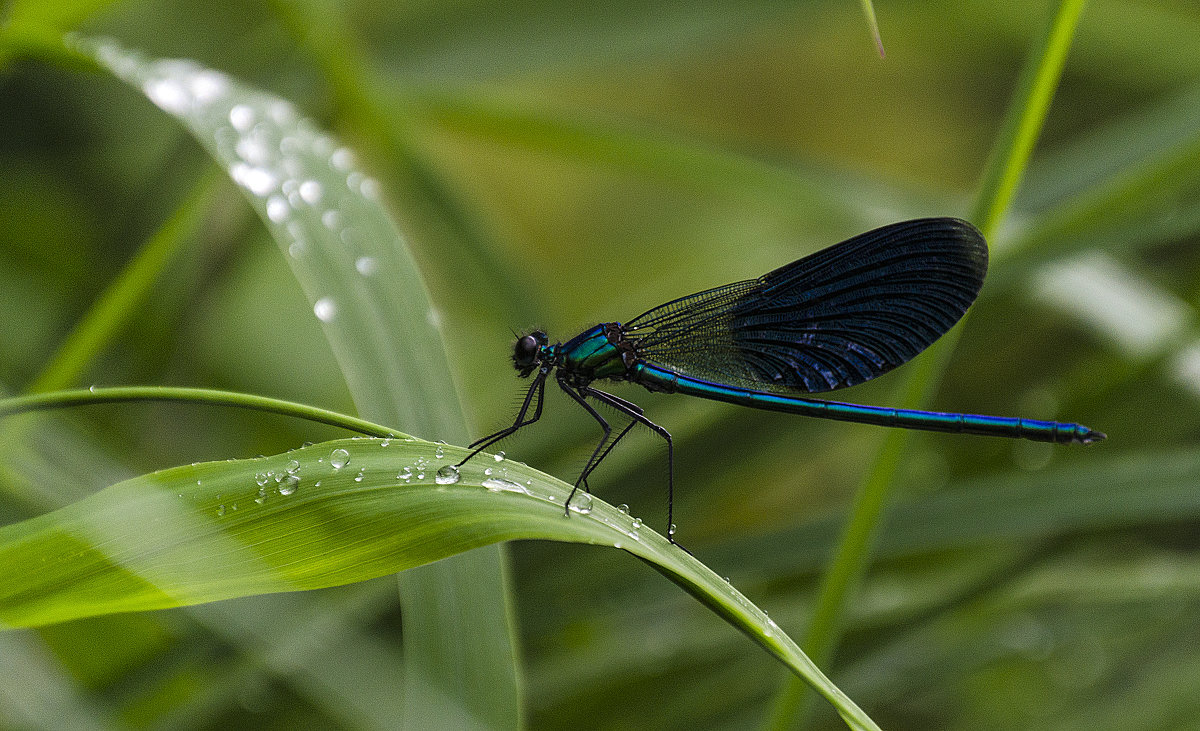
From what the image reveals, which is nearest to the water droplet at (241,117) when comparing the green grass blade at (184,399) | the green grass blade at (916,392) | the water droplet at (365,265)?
the water droplet at (365,265)

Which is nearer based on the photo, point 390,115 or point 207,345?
point 390,115

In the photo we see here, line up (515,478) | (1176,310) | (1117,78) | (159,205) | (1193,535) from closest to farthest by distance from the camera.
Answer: (515,478), (1176,310), (1193,535), (159,205), (1117,78)

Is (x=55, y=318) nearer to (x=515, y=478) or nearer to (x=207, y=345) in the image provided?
(x=207, y=345)

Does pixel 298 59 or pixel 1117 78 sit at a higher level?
pixel 1117 78

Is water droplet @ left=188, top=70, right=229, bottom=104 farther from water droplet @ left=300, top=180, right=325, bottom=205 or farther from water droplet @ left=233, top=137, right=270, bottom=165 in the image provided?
water droplet @ left=300, top=180, right=325, bottom=205

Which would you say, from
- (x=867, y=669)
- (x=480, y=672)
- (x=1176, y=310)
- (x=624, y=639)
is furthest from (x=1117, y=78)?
(x=480, y=672)

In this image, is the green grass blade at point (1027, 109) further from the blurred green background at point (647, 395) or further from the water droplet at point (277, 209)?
the water droplet at point (277, 209)

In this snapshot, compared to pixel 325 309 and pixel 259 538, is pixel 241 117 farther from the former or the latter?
pixel 259 538
